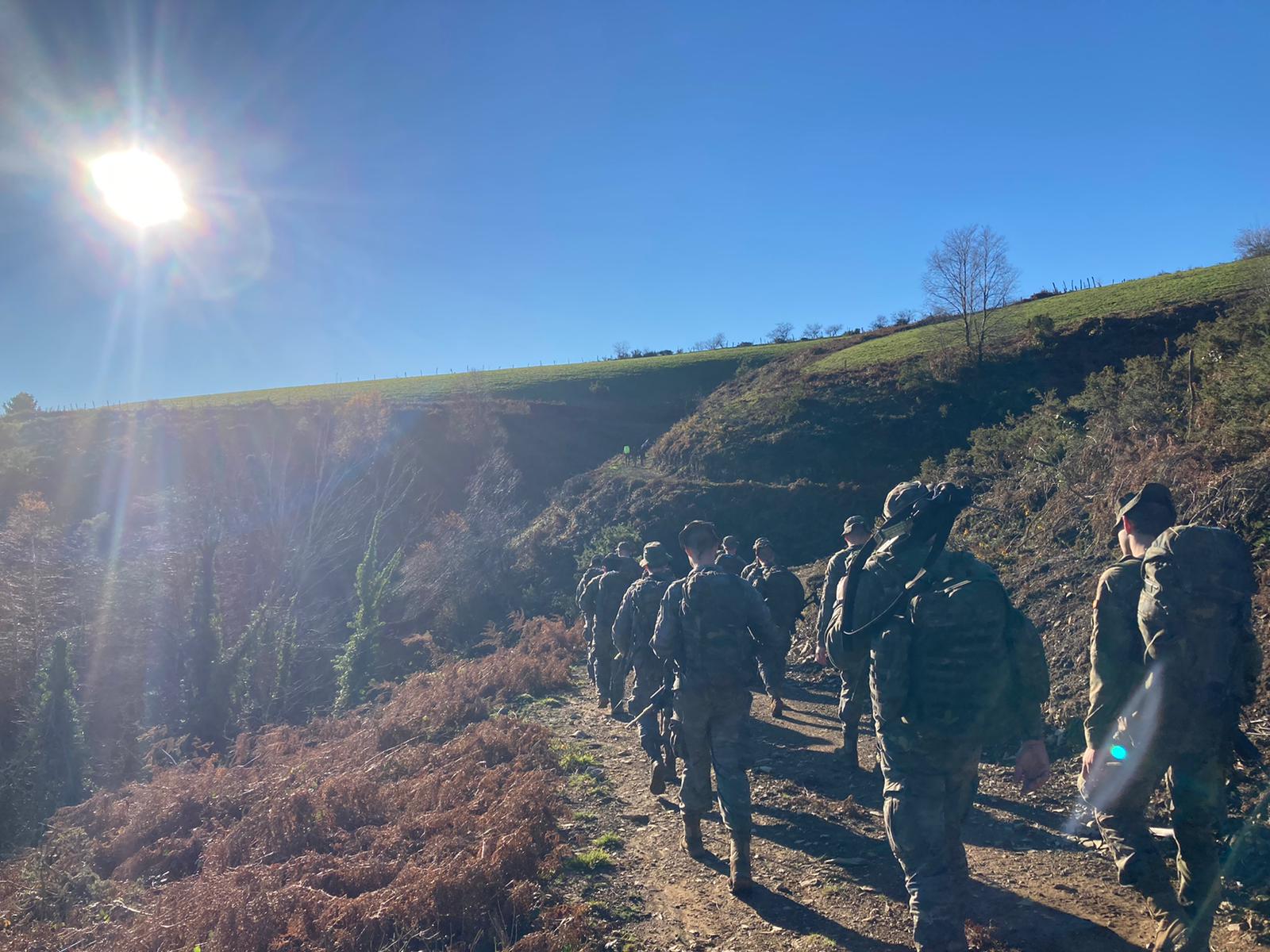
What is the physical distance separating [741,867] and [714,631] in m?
1.59

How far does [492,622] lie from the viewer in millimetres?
20750

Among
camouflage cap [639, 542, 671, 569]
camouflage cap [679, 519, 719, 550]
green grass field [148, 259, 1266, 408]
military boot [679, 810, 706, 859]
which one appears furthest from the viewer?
green grass field [148, 259, 1266, 408]

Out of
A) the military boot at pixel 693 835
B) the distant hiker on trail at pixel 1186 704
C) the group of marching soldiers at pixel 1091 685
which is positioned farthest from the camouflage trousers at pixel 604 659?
the distant hiker on trail at pixel 1186 704

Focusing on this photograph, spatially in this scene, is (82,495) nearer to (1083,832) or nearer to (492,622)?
(492,622)

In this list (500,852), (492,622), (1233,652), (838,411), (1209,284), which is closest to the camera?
(1233,652)

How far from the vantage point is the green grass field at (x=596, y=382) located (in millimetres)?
46375

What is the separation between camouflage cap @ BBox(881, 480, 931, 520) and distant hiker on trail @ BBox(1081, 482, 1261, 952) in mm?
1165

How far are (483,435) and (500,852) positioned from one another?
34644mm

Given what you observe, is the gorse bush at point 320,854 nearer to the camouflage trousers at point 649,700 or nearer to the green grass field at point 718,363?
the camouflage trousers at point 649,700

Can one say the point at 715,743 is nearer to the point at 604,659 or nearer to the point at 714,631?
the point at 714,631

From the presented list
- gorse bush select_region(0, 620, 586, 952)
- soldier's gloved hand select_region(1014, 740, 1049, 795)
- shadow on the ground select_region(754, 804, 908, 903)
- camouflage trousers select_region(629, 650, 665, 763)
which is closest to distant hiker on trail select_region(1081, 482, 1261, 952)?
soldier's gloved hand select_region(1014, 740, 1049, 795)

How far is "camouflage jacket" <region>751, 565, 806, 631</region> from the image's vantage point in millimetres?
10320

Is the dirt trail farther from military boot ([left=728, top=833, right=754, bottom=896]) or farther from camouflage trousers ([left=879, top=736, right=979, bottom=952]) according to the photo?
camouflage trousers ([left=879, top=736, right=979, bottom=952])

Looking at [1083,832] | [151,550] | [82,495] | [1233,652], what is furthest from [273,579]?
[82,495]
